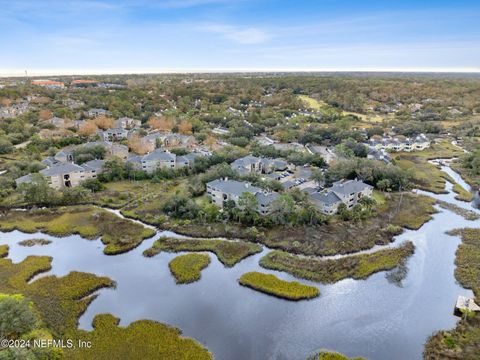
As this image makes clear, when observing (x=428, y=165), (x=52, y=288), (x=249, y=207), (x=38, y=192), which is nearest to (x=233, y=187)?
(x=249, y=207)

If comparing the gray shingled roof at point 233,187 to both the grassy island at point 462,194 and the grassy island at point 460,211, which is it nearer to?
the grassy island at point 460,211

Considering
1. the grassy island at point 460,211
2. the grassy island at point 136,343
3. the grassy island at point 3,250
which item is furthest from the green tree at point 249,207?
the grassy island at point 460,211

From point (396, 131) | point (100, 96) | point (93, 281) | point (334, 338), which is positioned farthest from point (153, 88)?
point (334, 338)

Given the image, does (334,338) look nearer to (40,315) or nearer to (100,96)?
(40,315)

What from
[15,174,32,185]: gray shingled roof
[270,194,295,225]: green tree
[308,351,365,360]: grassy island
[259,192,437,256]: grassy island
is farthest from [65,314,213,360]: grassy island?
[15,174,32,185]: gray shingled roof

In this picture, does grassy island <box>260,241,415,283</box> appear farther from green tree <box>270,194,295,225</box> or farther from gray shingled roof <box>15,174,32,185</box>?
gray shingled roof <box>15,174,32,185</box>

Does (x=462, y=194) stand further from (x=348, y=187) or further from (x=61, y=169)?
(x=61, y=169)
